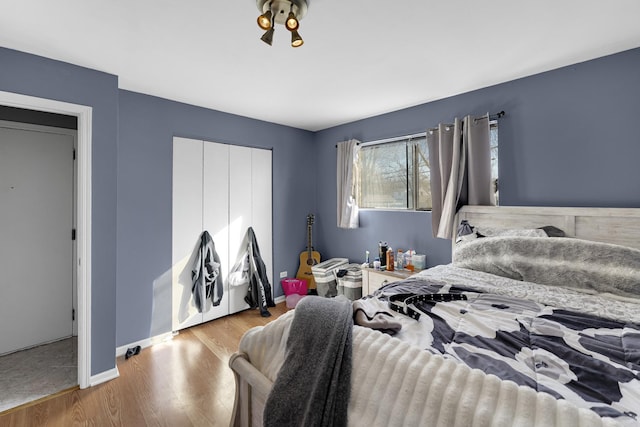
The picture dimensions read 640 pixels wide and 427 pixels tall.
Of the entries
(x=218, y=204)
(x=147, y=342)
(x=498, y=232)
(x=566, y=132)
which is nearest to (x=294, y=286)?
(x=218, y=204)

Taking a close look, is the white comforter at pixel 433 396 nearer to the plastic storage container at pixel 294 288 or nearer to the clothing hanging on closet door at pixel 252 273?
the clothing hanging on closet door at pixel 252 273

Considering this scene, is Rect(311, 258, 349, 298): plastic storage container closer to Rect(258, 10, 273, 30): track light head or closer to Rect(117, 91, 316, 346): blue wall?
Rect(117, 91, 316, 346): blue wall

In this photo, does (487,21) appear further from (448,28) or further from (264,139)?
(264,139)

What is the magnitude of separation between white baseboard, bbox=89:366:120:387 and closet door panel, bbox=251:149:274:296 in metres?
1.87

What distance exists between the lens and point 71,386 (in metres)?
2.23

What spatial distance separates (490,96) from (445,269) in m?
1.69

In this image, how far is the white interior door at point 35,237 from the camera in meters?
2.68

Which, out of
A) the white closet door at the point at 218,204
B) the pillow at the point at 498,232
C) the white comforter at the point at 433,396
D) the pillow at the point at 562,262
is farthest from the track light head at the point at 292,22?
the white closet door at the point at 218,204

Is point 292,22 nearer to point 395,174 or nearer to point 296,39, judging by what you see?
point 296,39

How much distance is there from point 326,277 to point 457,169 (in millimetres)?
1985

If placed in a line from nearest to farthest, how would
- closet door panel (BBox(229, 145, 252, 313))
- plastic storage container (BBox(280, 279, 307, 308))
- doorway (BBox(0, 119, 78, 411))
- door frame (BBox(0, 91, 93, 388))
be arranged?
door frame (BBox(0, 91, 93, 388)) < doorway (BBox(0, 119, 78, 411)) < closet door panel (BBox(229, 145, 252, 313)) < plastic storage container (BBox(280, 279, 307, 308))

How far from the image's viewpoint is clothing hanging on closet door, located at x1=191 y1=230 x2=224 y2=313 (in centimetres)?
319

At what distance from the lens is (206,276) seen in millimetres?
3213

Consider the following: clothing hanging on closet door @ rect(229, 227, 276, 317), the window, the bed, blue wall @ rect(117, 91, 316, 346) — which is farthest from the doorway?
the window
